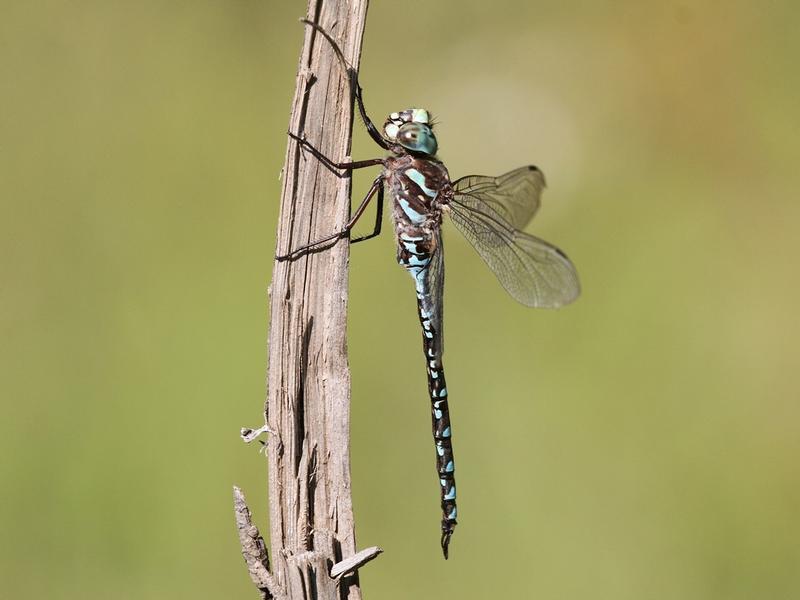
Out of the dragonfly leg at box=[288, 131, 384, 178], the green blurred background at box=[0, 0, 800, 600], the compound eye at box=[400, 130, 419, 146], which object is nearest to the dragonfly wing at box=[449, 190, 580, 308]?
the compound eye at box=[400, 130, 419, 146]

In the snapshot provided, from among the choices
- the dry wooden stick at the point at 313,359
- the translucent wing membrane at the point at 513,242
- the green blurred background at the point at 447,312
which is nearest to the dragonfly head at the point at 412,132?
the translucent wing membrane at the point at 513,242

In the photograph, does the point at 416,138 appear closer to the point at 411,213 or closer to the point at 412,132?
the point at 412,132

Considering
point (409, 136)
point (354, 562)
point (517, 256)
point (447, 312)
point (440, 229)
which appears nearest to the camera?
point (354, 562)

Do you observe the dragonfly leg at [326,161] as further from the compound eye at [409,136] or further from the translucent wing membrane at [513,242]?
the translucent wing membrane at [513,242]

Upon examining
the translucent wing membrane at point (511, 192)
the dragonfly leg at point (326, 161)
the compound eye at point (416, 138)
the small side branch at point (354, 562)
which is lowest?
the small side branch at point (354, 562)

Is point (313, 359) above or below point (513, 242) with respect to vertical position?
below

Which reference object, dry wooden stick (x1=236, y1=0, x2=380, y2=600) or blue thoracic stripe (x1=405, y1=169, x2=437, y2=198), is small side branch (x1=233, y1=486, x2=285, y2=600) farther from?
blue thoracic stripe (x1=405, y1=169, x2=437, y2=198)

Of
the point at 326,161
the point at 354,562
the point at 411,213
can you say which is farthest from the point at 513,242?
the point at 354,562
